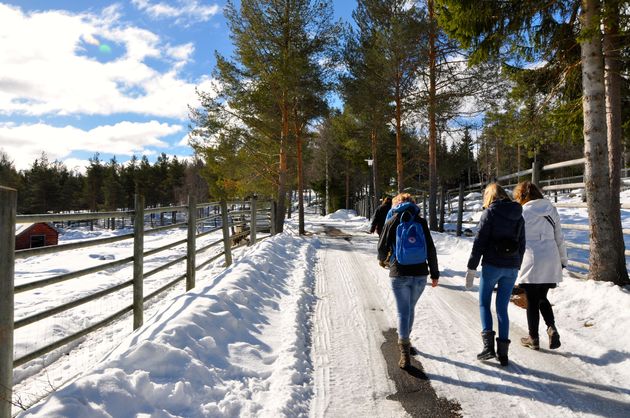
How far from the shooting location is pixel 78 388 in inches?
101

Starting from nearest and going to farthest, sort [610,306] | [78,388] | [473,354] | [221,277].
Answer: [78,388], [473,354], [610,306], [221,277]

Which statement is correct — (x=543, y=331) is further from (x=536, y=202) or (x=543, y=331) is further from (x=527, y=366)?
(x=536, y=202)

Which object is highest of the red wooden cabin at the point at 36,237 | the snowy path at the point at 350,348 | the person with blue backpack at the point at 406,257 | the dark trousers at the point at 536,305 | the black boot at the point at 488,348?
the person with blue backpack at the point at 406,257

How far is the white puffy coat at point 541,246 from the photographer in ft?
13.3

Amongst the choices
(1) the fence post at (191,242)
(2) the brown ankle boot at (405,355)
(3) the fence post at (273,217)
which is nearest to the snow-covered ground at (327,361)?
(2) the brown ankle boot at (405,355)

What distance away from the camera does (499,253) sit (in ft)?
12.6

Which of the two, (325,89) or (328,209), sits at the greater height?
(325,89)

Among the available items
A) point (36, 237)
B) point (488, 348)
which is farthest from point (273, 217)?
point (36, 237)

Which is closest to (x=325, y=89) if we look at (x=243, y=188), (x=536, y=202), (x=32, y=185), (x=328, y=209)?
(x=243, y=188)

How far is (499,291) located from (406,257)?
1.10 metres

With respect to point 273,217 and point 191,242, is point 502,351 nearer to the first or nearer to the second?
point 191,242

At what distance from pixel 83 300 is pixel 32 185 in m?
64.3

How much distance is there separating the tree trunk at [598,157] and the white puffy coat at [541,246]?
8.18 feet

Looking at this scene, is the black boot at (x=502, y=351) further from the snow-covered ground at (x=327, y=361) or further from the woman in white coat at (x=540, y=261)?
the woman in white coat at (x=540, y=261)
